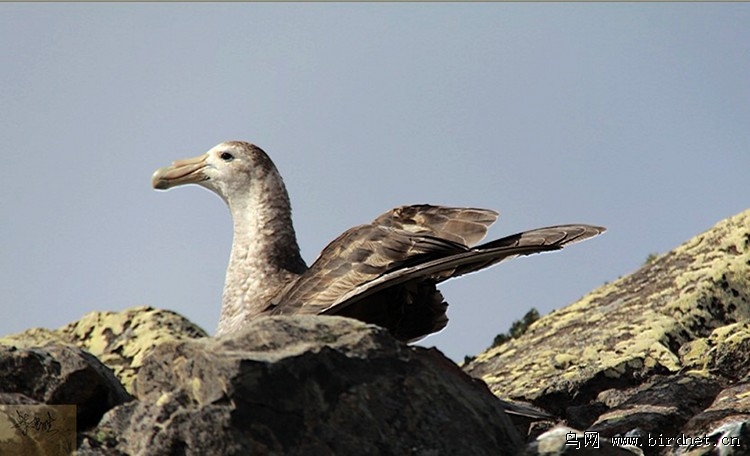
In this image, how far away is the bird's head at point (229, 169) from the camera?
1059 cm

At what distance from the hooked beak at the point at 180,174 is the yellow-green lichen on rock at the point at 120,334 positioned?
1.32 metres

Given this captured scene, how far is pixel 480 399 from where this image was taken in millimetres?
6074

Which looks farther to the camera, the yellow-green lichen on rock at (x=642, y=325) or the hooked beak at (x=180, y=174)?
→ the hooked beak at (x=180, y=174)

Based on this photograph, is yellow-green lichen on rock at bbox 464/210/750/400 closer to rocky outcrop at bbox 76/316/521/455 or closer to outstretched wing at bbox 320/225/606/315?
outstretched wing at bbox 320/225/606/315

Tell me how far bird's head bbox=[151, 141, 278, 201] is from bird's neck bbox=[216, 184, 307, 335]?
138 millimetres

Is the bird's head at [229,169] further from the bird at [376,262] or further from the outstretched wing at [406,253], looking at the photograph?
the outstretched wing at [406,253]

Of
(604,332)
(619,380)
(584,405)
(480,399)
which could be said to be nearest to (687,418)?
(584,405)

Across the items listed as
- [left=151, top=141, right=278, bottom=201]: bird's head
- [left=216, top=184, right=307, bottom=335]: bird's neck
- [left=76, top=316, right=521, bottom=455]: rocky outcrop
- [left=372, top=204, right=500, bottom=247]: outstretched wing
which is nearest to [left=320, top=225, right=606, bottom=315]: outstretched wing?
[left=372, top=204, right=500, bottom=247]: outstretched wing

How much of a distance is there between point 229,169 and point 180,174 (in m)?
0.67

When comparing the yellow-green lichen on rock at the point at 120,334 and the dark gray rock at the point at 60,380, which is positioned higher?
the yellow-green lichen on rock at the point at 120,334

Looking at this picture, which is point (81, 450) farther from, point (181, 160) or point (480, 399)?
point (181, 160)

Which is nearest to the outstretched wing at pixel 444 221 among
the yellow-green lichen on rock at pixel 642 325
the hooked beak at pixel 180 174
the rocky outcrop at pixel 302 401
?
the yellow-green lichen on rock at pixel 642 325

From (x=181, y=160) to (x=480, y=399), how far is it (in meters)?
5.84

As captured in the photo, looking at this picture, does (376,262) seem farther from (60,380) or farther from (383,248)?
(60,380)
